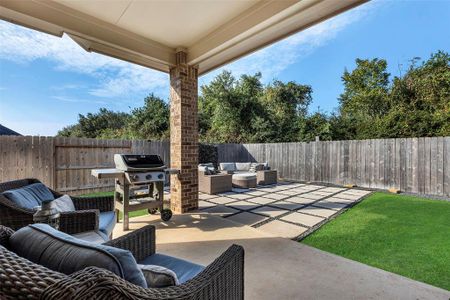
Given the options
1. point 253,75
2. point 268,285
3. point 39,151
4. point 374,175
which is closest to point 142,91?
point 253,75

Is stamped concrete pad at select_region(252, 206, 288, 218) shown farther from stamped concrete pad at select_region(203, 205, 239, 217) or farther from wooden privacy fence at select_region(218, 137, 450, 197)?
wooden privacy fence at select_region(218, 137, 450, 197)

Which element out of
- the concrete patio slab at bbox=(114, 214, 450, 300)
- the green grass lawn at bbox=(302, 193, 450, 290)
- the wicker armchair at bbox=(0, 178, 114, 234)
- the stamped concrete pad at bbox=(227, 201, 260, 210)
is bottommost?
the stamped concrete pad at bbox=(227, 201, 260, 210)

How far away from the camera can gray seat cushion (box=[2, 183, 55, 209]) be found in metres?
2.06

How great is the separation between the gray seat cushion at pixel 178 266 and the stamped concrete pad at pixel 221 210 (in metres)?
2.71

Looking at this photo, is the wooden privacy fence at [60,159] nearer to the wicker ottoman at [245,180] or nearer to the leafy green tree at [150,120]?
the wicker ottoman at [245,180]

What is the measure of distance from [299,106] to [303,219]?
13.3 meters

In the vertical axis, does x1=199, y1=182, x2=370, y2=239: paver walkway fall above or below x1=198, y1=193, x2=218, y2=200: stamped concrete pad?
above

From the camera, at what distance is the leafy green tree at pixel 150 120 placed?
1530 centimetres

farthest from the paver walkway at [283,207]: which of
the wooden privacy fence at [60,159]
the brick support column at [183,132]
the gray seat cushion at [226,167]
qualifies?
the wooden privacy fence at [60,159]

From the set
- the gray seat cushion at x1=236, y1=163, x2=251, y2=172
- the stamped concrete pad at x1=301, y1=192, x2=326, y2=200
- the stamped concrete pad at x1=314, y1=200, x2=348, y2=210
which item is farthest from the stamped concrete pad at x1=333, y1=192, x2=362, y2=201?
→ the gray seat cushion at x1=236, y1=163, x2=251, y2=172

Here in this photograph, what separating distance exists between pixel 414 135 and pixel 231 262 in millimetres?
10065

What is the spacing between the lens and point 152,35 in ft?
11.9

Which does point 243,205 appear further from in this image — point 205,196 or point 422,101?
point 422,101

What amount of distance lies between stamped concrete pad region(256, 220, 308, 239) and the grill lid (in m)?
1.99
